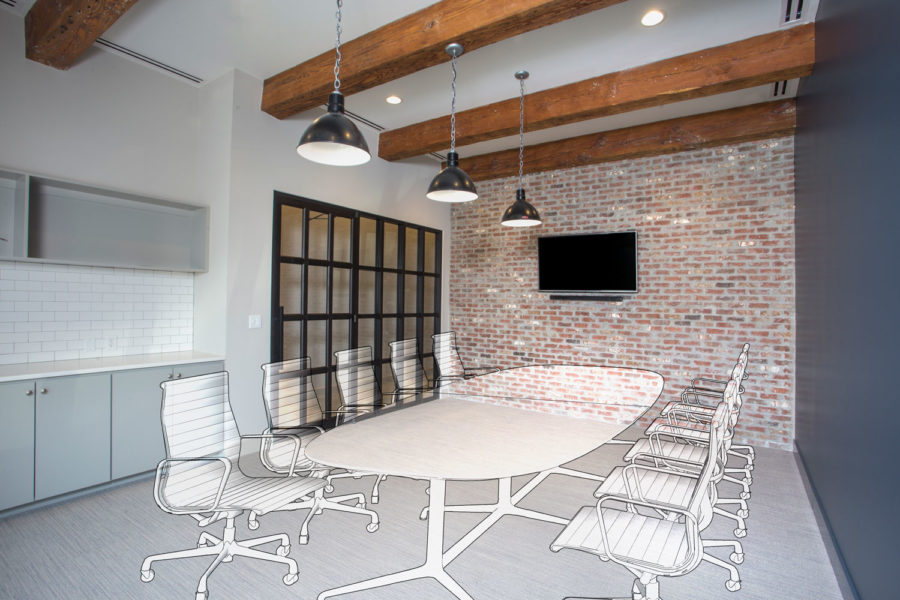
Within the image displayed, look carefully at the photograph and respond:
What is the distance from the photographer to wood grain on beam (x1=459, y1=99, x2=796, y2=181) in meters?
4.30

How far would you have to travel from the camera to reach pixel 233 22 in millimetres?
3238

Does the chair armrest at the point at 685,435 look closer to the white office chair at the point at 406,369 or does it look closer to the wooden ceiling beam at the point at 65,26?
the white office chair at the point at 406,369

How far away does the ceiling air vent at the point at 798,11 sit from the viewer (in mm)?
3016

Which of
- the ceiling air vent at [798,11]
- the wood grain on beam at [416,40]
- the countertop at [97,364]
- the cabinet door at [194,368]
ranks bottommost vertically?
the cabinet door at [194,368]

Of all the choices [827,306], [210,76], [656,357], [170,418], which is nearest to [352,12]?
[210,76]

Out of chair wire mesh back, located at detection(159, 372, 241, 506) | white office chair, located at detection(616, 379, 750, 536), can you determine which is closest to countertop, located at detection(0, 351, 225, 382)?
chair wire mesh back, located at detection(159, 372, 241, 506)

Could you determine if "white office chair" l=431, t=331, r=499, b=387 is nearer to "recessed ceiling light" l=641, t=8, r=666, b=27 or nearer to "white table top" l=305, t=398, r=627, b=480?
"white table top" l=305, t=398, r=627, b=480

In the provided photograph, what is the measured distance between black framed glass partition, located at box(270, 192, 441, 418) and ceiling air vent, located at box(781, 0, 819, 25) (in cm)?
387

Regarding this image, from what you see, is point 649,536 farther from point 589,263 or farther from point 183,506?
point 589,263

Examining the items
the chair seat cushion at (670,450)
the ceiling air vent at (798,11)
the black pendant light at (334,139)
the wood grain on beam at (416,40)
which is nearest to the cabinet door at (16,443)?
the black pendant light at (334,139)

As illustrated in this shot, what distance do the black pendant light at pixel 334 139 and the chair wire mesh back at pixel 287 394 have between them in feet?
4.44

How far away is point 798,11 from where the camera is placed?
311 cm

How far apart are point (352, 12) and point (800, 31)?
10.1ft

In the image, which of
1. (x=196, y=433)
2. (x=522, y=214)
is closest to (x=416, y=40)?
(x=522, y=214)
